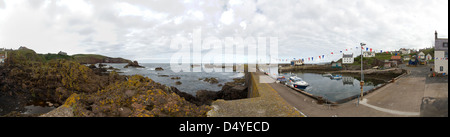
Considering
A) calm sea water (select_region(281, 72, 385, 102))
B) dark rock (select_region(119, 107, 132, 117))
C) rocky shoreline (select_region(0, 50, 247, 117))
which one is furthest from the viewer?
calm sea water (select_region(281, 72, 385, 102))

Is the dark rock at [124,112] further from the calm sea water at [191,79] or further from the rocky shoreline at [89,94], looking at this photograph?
the calm sea water at [191,79]

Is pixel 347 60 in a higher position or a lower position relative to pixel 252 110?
higher

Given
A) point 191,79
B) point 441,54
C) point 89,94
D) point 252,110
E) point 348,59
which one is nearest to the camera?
point 441,54

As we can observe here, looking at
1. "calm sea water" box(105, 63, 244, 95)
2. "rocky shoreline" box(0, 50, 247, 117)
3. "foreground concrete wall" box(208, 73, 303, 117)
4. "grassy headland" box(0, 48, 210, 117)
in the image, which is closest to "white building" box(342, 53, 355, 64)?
"calm sea water" box(105, 63, 244, 95)

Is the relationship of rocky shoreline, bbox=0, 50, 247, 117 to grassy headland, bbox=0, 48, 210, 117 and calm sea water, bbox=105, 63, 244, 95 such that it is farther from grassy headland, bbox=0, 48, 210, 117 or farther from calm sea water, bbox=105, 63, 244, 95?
calm sea water, bbox=105, 63, 244, 95

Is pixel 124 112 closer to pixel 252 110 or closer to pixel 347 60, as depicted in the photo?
pixel 252 110

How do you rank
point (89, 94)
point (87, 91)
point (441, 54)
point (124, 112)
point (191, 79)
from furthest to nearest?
point (191, 79), point (87, 91), point (89, 94), point (124, 112), point (441, 54)

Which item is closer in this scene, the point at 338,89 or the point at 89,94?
the point at 89,94

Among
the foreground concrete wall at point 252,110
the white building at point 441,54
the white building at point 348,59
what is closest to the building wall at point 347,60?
the white building at point 348,59

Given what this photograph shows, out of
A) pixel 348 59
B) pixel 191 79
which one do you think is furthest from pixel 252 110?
pixel 348 59
